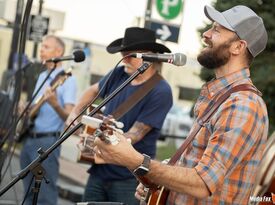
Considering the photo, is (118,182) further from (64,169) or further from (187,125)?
(187,125)

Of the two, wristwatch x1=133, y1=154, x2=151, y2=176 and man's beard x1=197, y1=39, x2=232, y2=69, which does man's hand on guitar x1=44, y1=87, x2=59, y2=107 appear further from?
wristwatch x1=133, y1=154, x2=151, y2=176

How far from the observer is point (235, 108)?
3148 mm

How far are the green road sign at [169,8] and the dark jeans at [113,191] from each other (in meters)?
5.15

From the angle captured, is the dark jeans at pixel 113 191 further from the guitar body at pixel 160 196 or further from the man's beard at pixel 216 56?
the man's beard at pixel 216 56

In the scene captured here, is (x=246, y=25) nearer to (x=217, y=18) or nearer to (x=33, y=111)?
(x=217, y=18)

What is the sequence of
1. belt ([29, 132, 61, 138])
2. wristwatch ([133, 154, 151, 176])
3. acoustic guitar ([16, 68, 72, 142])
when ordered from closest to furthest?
wristwatch ([133, 154, 151, 176]) → acoustic guitar ([16, 68, 72, 142]) → belt ([29, 132, 61, 138])

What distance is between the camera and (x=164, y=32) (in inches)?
378

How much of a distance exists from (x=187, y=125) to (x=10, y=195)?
49.4ft

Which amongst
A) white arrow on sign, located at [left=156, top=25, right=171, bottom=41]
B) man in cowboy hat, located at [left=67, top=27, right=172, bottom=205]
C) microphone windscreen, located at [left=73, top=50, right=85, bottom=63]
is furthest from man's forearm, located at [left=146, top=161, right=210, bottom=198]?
white arrow on sign, located at [left=156, top=25, right=171, bottom=41]

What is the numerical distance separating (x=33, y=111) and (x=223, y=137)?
363 centimetres

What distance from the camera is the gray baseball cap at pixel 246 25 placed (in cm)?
339

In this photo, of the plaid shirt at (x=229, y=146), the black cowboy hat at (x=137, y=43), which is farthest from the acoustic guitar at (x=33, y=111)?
the plaid shirt at (x=229, y=146)

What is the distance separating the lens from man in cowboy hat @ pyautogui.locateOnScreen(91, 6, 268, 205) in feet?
10.1

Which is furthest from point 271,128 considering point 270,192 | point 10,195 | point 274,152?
point 274,152
